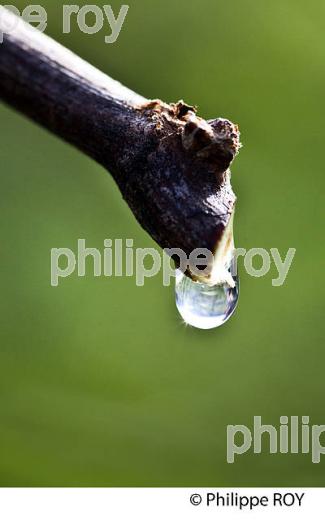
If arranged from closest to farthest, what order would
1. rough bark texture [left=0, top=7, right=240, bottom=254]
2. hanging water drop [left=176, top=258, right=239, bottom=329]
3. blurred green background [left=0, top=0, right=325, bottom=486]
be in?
rough bark texture [left=0, top=7, right=240, bottom=254] → hanging water drop [left=176, top=258, right=239, bottom=329] → blurred green background [left=0, top=0, right=325, bottom=486]

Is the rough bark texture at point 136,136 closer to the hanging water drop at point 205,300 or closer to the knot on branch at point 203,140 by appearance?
the knot on branch at point 203,140

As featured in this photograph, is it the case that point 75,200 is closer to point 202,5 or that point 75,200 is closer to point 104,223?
point 104,223

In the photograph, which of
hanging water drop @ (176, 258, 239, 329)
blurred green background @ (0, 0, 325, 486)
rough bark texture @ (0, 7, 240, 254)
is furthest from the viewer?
blurred green background @ (0, 0, 325, 486)

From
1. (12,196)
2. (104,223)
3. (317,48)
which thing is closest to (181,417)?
(104,223)

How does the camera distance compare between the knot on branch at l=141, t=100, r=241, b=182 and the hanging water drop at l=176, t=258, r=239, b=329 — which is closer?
the knot on branch at l=141, t=100, r=241, b=182

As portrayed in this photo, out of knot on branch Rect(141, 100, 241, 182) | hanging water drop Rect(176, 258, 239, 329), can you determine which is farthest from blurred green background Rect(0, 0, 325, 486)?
knot on branch Rect(141, 100, 241, 182)

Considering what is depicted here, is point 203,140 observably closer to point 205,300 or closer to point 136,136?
point 136,136

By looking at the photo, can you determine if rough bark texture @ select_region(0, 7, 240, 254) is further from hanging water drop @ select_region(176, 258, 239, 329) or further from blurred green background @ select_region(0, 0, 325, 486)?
blurred green background @ select_region(0, 0, 325, 486)
